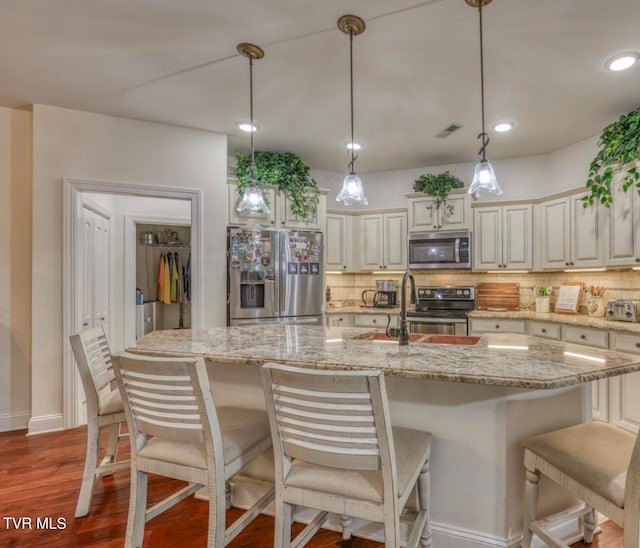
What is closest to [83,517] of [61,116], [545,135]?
[61,116]

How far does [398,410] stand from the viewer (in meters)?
1.78

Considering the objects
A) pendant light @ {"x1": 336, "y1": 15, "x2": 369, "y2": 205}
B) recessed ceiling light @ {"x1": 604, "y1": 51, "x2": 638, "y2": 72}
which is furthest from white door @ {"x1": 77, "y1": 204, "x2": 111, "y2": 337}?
recessed ceiling light @ {"x1": 604, "y1": 51, "x2": 638, "y2": 72}

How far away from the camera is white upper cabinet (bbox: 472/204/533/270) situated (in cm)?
422

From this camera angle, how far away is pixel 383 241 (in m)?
4.80

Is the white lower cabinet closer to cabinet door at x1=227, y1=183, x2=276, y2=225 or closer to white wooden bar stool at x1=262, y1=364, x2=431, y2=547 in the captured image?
cabinet door at x1=227, y1=183, x2=276, y2=225

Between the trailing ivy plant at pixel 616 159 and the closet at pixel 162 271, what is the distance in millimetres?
5030

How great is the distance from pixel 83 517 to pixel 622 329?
3.84m

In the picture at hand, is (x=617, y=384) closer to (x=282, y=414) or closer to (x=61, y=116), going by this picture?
(x=282, y=414)

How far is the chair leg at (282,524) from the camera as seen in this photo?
130 cm

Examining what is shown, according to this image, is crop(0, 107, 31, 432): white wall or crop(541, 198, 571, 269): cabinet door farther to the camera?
crop(541, 198, 571, 269): cabinet door

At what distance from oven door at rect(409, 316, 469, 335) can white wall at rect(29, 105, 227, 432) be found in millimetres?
2302

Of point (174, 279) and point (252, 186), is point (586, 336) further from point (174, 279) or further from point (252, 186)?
point (174, 279)

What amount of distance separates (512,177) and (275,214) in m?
2.89

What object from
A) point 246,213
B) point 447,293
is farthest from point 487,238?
point 246,213
